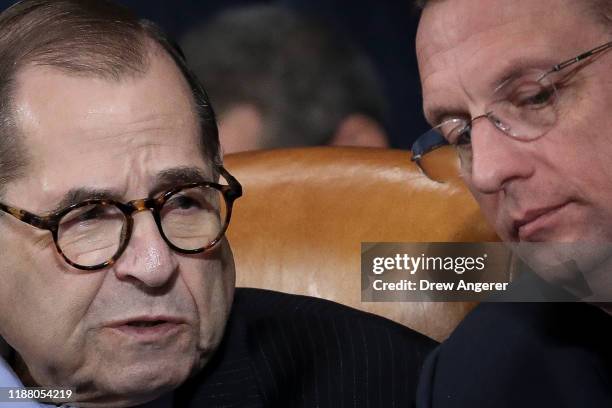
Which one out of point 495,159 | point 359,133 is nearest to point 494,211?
point 495,159

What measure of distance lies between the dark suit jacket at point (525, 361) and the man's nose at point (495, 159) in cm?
28

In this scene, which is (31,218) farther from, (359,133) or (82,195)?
(359,133)

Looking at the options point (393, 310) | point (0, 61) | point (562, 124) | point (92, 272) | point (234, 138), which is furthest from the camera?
point (234, 138)

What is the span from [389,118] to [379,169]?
932 millimetres

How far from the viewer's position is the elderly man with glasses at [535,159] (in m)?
1.28

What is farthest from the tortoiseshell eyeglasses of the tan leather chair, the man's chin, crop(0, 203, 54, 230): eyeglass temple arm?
the tan leather chair

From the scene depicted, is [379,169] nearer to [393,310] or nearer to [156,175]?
[393,310]

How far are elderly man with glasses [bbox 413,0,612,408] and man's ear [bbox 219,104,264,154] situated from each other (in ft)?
4.17

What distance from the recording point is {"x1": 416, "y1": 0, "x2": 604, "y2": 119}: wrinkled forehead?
1.28 metres

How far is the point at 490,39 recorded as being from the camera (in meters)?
1.34

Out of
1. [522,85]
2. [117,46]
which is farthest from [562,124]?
[117,46]

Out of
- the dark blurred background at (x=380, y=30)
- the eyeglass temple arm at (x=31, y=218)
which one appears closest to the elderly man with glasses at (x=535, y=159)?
the eyeglass temple arm at (x=31, y=218)

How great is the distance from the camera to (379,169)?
1.98 meters

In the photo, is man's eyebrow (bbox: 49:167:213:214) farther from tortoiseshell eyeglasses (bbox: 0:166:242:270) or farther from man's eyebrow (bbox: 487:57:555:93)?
man's eyebrow (bbox: 487:57:555:93)
